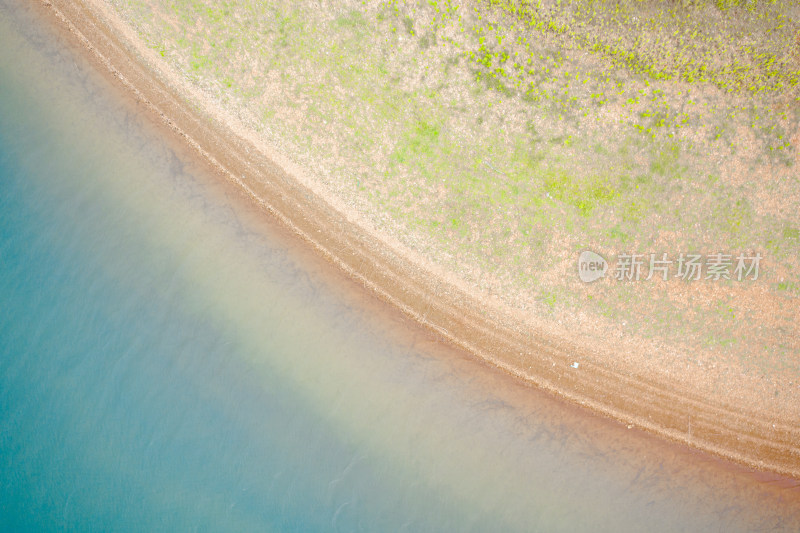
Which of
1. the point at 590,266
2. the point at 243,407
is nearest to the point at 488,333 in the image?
the point at 590,266

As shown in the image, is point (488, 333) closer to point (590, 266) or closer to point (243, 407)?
point (590, 266)

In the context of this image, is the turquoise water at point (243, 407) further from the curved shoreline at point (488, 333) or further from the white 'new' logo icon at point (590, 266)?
the white 'new' logo icon at point (590, 266)

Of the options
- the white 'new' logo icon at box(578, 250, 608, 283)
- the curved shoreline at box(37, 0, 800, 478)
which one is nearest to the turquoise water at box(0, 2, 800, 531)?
the curved shoreline at box(37, 0, 800, 478)

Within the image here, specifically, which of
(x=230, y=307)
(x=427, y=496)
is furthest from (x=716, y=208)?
(x=230, y=307)

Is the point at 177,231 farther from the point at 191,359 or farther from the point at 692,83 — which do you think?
the point at 692,83

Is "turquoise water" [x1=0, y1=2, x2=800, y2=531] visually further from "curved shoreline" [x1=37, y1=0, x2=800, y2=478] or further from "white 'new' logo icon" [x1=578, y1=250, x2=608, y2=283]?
"white 'new' logo icon" [x1=578, y1=250, x2=608, y2=283]

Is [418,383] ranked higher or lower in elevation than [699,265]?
lower
